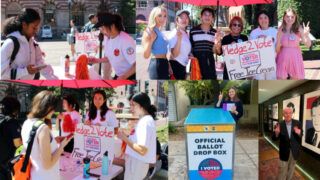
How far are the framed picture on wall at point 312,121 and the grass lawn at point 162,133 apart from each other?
6.20ft

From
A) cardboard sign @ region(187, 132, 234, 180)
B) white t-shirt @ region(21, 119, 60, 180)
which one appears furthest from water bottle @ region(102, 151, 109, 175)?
cardboard sign @ region(187, 132, 234, 180)

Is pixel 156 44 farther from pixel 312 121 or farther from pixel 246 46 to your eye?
pixel 312 121

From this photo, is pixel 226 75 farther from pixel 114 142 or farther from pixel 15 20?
pixel 15 20

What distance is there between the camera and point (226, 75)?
4.45 m

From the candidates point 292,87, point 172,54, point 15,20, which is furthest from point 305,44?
point 15,20

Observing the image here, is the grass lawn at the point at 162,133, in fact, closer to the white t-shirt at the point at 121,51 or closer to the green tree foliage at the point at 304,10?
the white t-shirt at the point at 121,51

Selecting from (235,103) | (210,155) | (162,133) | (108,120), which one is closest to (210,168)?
(210,155)

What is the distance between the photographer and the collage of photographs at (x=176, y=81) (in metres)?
4.23

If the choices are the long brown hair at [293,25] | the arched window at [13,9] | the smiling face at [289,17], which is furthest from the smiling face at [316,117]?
the arched window at [13,9]

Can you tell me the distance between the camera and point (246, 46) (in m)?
4.29

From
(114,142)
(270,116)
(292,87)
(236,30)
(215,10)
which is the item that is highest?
(215,10)

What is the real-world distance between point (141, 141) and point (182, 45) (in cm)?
138

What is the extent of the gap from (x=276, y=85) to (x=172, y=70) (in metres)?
1.45

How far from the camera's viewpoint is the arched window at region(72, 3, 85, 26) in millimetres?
4426
